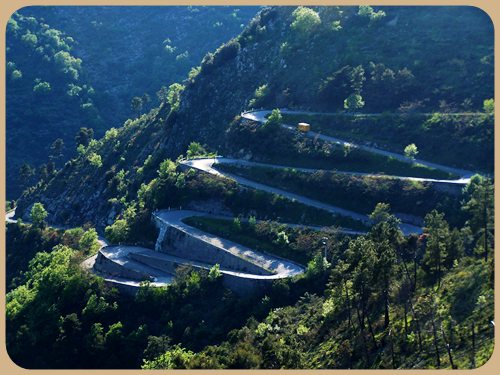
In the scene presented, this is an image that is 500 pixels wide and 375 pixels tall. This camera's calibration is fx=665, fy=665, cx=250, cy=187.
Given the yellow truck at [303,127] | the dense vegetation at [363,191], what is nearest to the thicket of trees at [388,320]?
the dense vegetation at [363,191]

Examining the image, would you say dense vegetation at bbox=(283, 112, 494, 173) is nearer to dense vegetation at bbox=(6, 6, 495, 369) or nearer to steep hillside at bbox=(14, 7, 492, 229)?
dense vegetation at bbox=(6, 6, 495, 369)

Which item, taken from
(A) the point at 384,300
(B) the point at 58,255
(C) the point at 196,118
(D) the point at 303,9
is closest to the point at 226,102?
(C) the point at 196,118

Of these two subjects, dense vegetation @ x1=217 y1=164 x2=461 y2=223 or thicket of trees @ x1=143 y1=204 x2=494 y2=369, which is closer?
thicket of trees @ x1=143 y1=204 x2=494 y2=369

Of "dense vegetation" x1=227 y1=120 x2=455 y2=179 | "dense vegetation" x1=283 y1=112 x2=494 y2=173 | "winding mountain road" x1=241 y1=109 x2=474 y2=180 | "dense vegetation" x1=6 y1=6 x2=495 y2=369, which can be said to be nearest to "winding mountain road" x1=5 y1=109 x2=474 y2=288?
→ "winding mountain road" x1=241 y1=109 x2=474 y2=180

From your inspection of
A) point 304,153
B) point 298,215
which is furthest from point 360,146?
point 298,215

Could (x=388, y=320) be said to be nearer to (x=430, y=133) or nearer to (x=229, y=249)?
(x=229, y=249)

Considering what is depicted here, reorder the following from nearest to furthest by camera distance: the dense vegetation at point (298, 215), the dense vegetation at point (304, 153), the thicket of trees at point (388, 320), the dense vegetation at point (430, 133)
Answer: the thicket of trees at point (388, 320), the dense vegetation at point (298, 215), the dense vegetation at point (430, 133), the dense vegetation at point (304, 153)

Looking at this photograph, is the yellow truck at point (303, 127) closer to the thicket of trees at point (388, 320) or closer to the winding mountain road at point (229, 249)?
the winding mountain road at point (229, 249)

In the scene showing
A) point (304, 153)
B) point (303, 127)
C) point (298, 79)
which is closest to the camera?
point (304, 153)

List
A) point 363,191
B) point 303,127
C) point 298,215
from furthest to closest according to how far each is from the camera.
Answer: point 303,127 → point 298,215 → point 363,191
